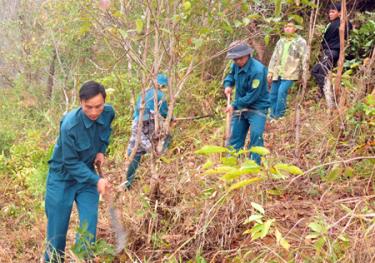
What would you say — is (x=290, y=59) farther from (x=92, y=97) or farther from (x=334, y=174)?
(x=92, y=97)

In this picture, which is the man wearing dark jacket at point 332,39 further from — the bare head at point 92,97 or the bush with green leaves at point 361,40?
the bare head at point 92,97

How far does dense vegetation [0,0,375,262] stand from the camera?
2.76m

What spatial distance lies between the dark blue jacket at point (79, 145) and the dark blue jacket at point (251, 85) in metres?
1.61

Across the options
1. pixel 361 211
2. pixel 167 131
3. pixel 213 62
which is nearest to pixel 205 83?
pixel 213 62

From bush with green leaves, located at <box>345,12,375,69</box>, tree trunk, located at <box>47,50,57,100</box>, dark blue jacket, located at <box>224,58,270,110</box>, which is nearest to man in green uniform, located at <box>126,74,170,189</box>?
dark blue jacket, located at <box>224,58,270,110</box>

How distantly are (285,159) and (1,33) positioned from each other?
365 inches

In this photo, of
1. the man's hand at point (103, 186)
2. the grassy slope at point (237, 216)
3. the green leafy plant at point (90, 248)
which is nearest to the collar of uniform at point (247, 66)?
the grassy slope at point (237, 216)

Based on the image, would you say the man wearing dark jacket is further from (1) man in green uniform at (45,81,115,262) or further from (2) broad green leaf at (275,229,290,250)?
(2) broad green leaf at (275,229,290,250)

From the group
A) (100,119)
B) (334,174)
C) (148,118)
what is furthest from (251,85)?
(100,119)

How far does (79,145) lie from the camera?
10.6 ft

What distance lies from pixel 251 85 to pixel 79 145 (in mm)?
1972

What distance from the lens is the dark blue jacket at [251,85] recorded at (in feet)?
14.6

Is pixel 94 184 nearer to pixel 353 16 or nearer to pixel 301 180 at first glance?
pixel 301 180

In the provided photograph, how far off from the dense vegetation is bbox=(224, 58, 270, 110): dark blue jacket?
14.6 inches
